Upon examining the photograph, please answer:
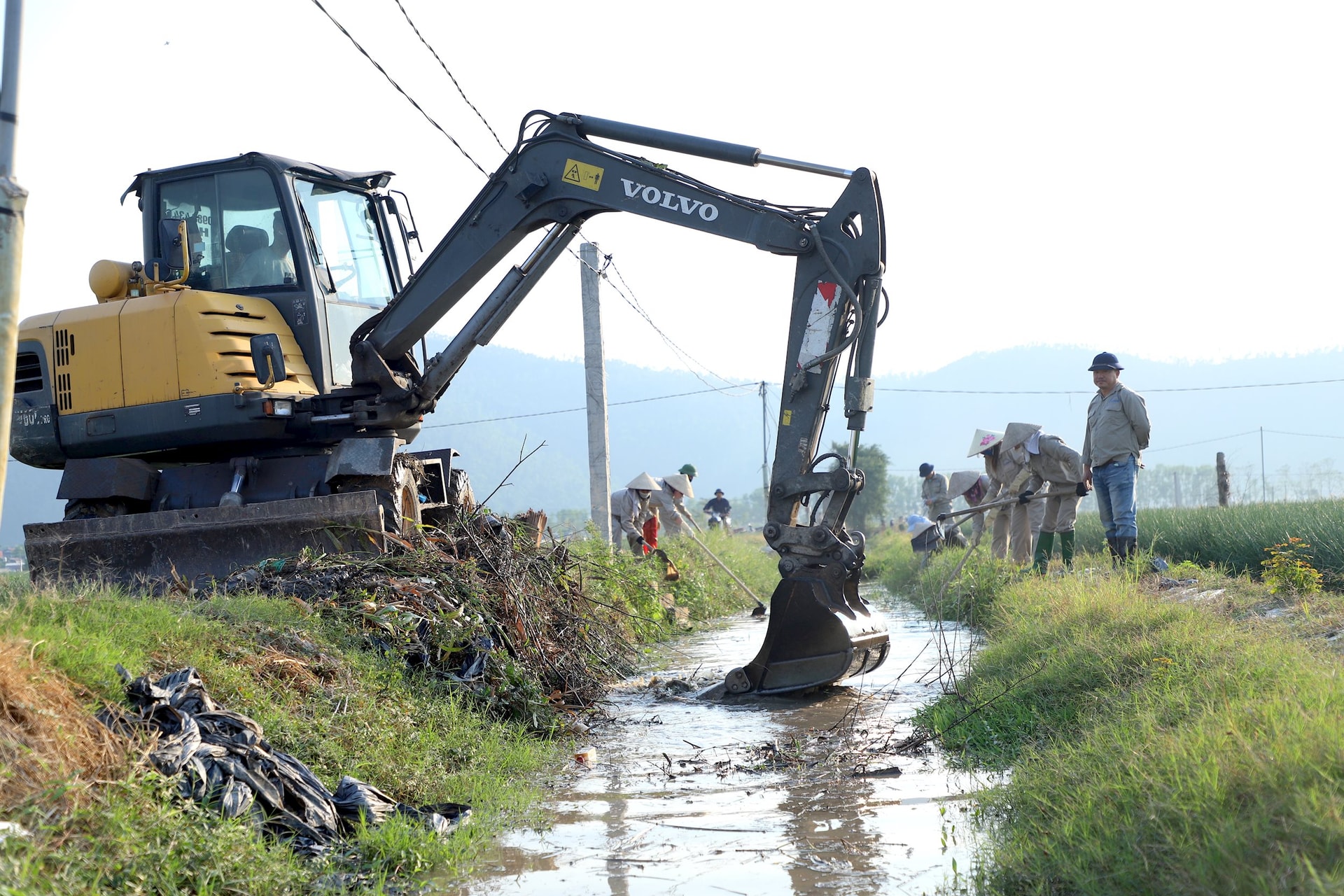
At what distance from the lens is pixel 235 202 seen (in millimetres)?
9281

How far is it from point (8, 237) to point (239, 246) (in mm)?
5678

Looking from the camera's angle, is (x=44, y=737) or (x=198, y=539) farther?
(x=198, y=539)

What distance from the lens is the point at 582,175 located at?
28.2 ft

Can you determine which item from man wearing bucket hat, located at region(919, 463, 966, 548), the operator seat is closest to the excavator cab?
the operator seat

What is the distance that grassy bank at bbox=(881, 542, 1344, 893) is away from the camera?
10.1 ft

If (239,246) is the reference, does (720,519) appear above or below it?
below

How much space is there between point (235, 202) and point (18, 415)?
2445 millimetres

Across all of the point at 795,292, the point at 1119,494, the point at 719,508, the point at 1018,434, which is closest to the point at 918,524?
the point at 1018,434

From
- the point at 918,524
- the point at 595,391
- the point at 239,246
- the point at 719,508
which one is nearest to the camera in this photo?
the point at 239,246

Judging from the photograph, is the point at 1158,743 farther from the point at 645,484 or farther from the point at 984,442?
the point at 645,484

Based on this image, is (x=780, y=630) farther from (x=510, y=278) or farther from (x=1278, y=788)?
(x=1278, y=788)

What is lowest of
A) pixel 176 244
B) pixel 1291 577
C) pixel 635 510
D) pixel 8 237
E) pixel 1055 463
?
pixel 1291 577

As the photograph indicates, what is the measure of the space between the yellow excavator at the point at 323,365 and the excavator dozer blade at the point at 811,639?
15 mm

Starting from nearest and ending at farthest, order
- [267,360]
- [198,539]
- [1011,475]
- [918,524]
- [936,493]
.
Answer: [198,539] < [267,360] < [1011,475] < [936,493] < [918,524]
